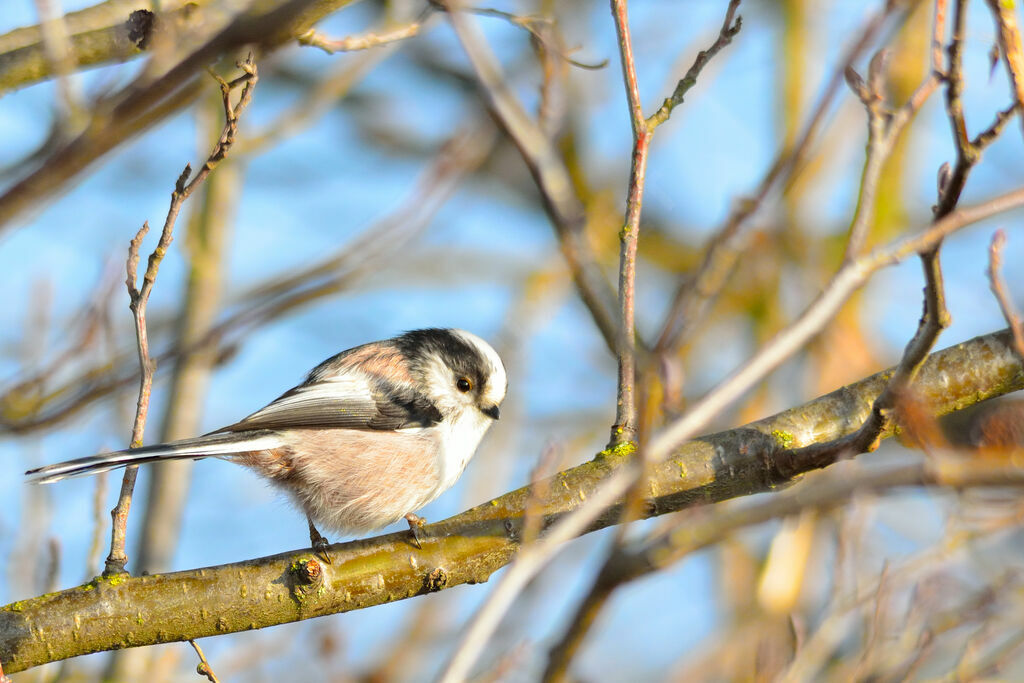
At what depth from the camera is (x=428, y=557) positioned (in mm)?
2529

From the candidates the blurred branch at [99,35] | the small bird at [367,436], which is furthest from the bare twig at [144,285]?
the small bird at [367,436]

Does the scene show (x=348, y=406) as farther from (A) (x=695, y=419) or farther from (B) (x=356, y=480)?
(A) (x=695, y=419)

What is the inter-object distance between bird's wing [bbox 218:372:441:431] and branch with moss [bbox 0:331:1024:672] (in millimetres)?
855

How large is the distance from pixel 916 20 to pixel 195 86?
6206 millimetres

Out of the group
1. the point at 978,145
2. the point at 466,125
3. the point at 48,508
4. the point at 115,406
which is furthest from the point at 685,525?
the point at 115,406

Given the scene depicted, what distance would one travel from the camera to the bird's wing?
11.0 feet

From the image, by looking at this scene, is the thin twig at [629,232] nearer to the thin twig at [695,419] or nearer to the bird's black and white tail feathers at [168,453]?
the thin twig at [695,419]

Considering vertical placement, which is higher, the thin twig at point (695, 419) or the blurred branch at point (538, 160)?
the blurred branch at point (538, 160)

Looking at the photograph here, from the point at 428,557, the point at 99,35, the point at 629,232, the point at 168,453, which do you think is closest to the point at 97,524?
→ the point at 168,453

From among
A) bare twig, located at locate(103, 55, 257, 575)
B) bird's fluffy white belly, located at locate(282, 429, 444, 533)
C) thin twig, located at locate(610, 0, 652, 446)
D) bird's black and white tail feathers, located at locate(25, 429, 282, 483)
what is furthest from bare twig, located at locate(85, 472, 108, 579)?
thin twig, located at locate(610, 0, 652, 446)

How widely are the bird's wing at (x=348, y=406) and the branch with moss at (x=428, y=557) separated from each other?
0.86 meters

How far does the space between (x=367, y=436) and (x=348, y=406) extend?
0.45 ft

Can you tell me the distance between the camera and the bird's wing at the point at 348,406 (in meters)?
3.34

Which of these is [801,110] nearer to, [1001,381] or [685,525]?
[1001,381]
